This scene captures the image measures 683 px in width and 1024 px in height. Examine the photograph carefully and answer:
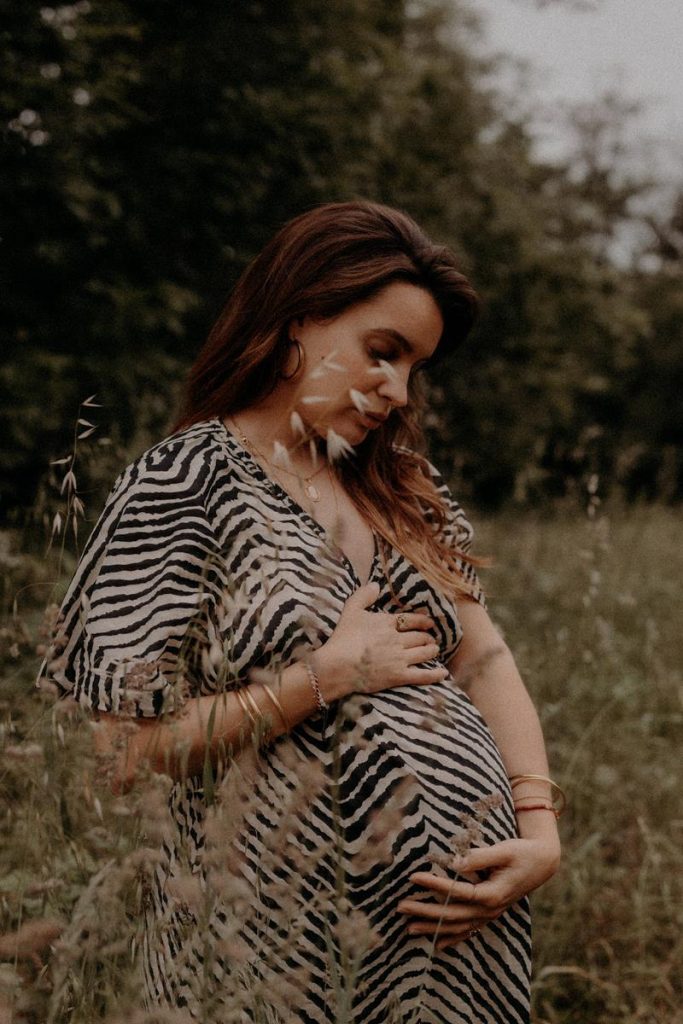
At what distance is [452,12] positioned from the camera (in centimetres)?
914

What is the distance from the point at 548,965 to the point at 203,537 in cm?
160

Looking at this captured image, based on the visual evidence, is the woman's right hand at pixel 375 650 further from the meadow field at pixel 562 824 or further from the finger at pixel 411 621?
the meadow field at pixel 562 824

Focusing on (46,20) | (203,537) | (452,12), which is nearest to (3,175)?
(46,20)

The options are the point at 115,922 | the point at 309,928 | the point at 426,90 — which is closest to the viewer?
the point at 115,922

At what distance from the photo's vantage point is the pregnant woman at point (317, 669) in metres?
1.35

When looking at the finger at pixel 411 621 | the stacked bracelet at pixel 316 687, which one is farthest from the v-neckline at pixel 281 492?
the stacked bracelet at pixel 316 687

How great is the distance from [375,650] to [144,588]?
0.39 m

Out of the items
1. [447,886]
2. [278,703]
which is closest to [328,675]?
[278,703]

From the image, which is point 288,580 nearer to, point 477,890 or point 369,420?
point 369,420

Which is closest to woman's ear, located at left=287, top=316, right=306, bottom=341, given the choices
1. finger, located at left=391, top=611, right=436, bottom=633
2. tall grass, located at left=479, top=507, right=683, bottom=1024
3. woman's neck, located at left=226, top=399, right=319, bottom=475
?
woman's neck, located at left=226, top=399, right=319, bottom=475

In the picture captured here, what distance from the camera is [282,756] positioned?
135cm

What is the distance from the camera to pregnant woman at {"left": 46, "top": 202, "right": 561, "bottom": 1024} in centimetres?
135

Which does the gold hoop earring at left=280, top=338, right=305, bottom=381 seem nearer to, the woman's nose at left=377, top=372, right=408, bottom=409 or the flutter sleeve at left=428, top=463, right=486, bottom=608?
the woman's nose at left=377, top=372, right=408, bottom=409

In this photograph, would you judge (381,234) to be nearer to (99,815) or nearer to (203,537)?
(203,537)
